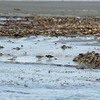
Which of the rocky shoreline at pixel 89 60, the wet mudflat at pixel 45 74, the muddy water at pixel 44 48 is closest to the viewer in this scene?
the wet mudflat at pixel 45 74

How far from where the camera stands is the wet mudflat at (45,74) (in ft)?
66.7

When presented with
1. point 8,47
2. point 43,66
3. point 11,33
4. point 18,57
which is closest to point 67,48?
point 8,47

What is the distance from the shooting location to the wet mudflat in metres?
20.3

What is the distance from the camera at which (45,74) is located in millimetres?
25125

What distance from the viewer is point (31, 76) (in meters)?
24.3

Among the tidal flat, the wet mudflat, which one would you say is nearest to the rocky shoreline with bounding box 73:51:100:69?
the tidal flat

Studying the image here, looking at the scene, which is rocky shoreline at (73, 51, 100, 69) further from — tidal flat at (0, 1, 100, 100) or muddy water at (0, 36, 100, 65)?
muddy water at (0, 36, 100, 65)

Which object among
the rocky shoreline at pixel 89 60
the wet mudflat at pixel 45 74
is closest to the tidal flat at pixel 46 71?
the wet mudflat at pixel 45 74

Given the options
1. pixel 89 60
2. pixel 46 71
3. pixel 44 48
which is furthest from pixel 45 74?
pixel 44 48

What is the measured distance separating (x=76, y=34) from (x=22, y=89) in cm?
3021

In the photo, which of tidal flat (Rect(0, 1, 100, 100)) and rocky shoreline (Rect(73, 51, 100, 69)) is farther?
rocky shoreline (Rect(73, 51, 100, 69))

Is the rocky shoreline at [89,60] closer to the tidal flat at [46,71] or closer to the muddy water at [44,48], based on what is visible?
the tidal flat at [46,71]

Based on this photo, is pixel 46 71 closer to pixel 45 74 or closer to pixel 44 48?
pixel 45 74

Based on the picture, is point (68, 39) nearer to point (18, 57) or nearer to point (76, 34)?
point (76, 34)
